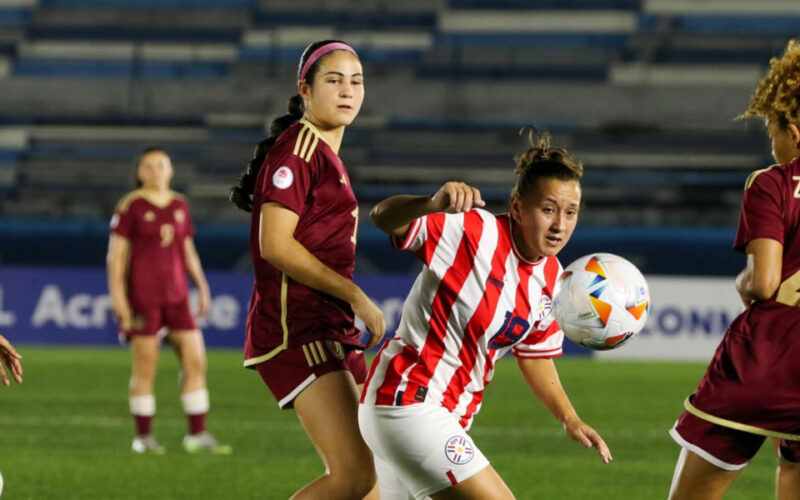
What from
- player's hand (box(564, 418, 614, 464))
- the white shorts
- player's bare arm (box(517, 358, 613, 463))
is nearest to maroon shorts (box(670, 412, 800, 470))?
player's hand (box(564, 418, 614, 464))

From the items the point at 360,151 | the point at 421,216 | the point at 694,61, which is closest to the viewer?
the point at 421,216

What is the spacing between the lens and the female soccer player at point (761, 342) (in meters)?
4.25

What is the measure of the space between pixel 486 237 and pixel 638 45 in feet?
76.5

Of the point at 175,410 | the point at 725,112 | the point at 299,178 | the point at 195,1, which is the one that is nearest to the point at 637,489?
the point at 299,178

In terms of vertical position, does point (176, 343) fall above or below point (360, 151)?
above

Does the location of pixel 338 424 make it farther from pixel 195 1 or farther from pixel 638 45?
pixel 195 1

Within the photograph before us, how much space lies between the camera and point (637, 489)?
7.76m

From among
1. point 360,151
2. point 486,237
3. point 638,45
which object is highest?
point 486,237

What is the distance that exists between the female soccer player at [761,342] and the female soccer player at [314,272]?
3.43ft

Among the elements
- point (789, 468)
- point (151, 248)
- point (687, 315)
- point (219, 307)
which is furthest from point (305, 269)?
point (219, 307)

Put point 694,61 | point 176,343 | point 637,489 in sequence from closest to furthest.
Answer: point 637,489
point 176,343
point 694,61

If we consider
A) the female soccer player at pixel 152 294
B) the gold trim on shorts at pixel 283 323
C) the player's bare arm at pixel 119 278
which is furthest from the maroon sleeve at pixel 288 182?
the player's bare arm at pixel 119 278

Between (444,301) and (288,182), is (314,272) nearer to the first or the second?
(288,182)

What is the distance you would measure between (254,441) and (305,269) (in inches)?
221
